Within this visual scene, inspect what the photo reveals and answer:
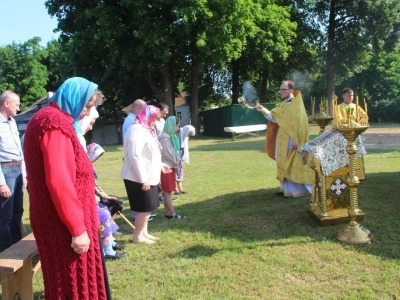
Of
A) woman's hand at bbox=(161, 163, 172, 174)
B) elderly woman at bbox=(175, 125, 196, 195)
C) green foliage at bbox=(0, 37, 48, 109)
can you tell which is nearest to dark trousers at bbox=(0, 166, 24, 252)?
woman's hand at bbox=(161, 163, 172, 174)

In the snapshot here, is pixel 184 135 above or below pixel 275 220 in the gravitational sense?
above

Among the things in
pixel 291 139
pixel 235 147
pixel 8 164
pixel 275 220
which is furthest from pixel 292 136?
pixel 235 147

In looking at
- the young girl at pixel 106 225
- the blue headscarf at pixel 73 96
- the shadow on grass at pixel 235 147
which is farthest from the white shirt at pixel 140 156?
the shadow on grass at pixel 235 147

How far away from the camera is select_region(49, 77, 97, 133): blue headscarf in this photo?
8.40 feet

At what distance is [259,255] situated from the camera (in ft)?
14.8

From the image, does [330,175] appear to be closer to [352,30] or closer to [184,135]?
[184,135]

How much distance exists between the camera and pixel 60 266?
2.46 metres

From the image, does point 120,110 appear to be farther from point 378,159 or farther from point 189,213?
point 189,213

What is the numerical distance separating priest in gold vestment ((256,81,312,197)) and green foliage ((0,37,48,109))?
160 feet

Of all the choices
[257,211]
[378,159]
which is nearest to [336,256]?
[257,211]

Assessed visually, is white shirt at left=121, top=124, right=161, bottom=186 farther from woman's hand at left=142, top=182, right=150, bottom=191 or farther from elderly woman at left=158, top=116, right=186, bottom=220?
elderly woman at left=158, top=116, right=186, bottom=220

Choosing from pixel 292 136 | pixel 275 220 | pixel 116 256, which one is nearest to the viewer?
pixel 116 256

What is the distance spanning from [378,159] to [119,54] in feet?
48.8

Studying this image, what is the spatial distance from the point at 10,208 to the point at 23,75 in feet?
171
